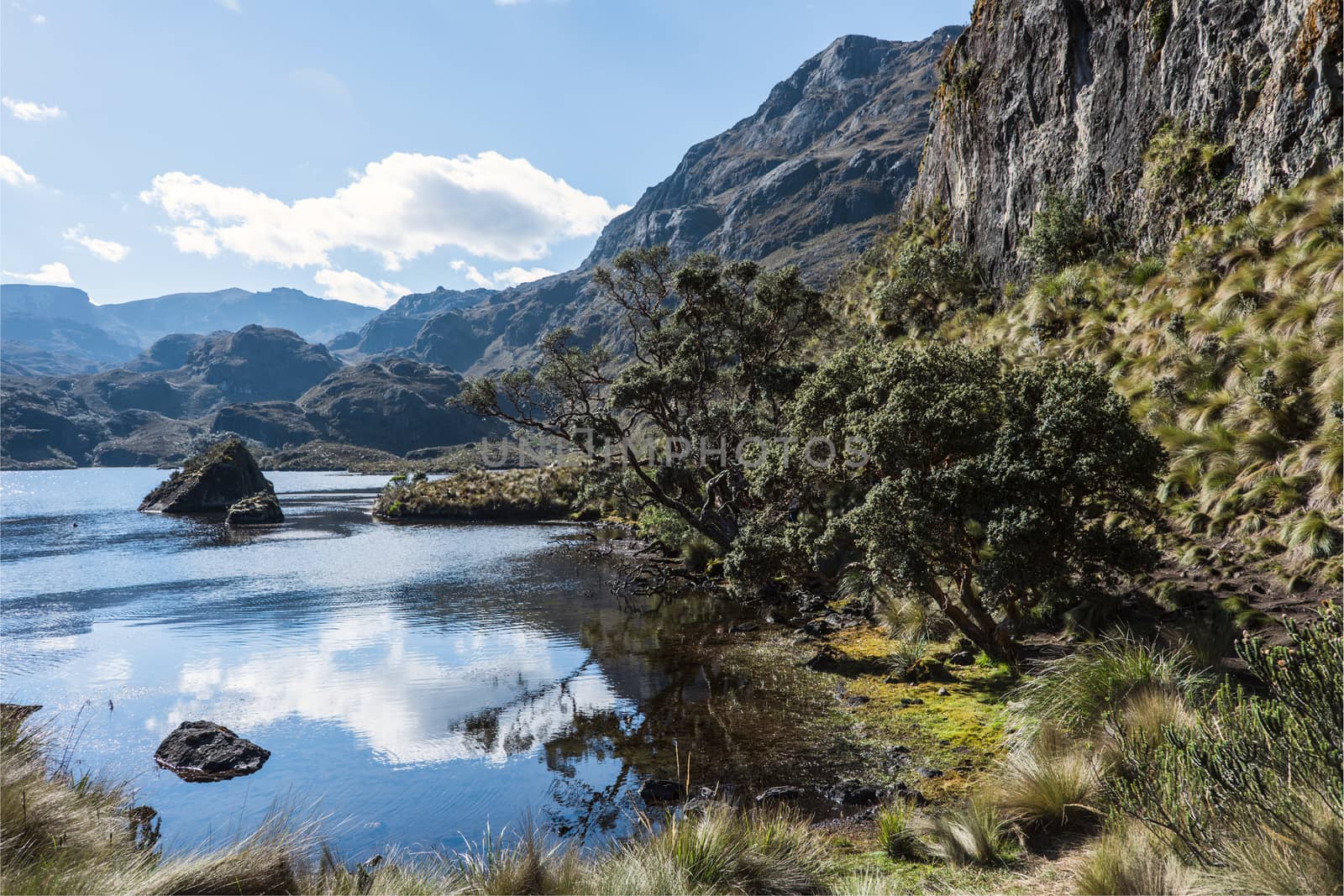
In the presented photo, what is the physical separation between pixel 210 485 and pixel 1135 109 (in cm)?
8661

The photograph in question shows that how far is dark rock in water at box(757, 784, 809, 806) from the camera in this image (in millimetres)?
10266

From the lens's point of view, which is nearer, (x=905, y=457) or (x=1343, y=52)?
(x=905, y=457)

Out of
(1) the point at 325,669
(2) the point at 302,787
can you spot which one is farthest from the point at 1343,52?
(1) the point at 325,669

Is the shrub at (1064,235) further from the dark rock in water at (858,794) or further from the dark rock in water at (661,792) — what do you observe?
the dark rock in water at (661,792)

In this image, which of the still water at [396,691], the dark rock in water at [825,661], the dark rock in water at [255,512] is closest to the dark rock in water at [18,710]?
the still water at [396,691]

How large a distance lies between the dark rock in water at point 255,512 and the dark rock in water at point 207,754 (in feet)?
Answer: 181

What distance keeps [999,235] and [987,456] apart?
2867 centimetres

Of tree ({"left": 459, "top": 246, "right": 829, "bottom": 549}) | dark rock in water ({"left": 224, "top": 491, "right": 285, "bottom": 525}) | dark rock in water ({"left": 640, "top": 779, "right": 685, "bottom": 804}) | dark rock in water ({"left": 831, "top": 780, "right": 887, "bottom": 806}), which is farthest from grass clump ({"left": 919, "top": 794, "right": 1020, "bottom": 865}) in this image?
dark rock in water ({"left": 224, "top": 491, "right": 285, "bottom": 525})

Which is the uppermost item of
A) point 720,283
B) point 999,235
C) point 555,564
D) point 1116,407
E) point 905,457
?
point 999,235

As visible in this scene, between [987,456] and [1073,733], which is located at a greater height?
[987,456]

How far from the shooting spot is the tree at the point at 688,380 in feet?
85.4

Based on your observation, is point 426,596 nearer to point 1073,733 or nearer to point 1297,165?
point 1073,733

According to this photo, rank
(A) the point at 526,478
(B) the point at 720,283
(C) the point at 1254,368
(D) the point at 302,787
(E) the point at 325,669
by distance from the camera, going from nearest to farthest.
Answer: (D) the point at 302,787 → (C) the point at 1254,368 → (E) the point at 325,669 → (B) the point at 720,283 → (A) the point at 526,478

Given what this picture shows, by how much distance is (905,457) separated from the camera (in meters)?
13.1
